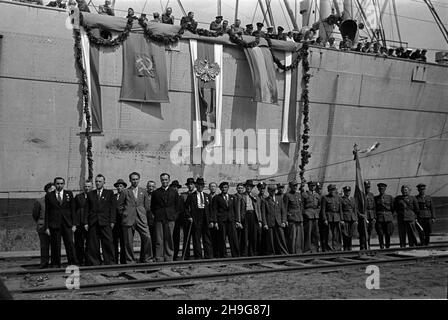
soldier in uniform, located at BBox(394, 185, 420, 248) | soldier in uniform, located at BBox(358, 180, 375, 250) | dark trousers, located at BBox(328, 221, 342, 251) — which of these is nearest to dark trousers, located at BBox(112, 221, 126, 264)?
dark trousers, located at BBox(328, 221, 342, 251)

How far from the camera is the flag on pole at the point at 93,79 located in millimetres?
12367

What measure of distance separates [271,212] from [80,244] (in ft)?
11.8

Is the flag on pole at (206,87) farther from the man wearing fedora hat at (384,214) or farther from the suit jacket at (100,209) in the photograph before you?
the suit jacket at (100,209)

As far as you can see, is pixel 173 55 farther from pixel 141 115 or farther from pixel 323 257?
pixel 323 257

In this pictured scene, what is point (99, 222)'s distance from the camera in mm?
9086

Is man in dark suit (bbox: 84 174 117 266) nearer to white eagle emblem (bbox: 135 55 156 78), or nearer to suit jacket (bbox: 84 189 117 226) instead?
suit jacket (bbox: 84 189 117 226)

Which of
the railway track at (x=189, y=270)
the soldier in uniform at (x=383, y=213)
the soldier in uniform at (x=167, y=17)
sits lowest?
the railway track at (x=189, y=270)

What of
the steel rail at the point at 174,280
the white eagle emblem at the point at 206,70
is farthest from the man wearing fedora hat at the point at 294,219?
the white eagle emblem at the point at 206,70

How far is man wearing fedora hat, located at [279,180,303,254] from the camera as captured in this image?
10.9 meters

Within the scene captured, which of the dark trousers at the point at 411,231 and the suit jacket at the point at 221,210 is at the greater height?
the suit jacket at the point at 221,210

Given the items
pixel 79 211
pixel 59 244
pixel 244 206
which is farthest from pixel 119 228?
pixel 244 206

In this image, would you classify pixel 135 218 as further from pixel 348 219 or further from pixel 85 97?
pixel 348 219

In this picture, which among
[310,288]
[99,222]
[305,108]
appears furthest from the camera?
[305,108]

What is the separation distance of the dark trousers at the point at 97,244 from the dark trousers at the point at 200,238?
4.93ft
